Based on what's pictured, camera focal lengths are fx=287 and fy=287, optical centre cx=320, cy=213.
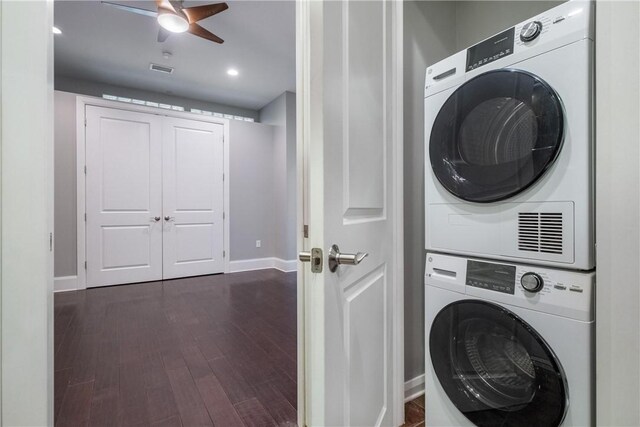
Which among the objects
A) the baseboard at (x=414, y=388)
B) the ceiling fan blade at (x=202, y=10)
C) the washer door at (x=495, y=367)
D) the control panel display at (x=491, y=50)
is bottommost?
the baseboard at (x=414, y=388)

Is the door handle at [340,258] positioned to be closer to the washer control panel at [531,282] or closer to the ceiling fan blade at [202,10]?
the washer control panel at [531,282]

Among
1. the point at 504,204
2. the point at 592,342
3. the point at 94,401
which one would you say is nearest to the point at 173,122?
the point at 94,401

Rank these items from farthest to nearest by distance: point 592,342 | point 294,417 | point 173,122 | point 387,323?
point 173,122
point 294,417
point 387,323
point 592,342

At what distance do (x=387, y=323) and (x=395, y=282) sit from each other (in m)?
0.19

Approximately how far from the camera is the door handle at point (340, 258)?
2.40ft

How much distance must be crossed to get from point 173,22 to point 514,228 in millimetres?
2861

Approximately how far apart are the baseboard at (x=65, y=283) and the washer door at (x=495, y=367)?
4.29 m

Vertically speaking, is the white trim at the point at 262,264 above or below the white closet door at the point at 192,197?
below

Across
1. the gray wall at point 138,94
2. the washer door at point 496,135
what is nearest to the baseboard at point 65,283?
the gray wall at point 138,94

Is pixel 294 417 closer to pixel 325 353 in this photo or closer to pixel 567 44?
pixel 325 353

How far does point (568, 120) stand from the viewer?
0.90 meters

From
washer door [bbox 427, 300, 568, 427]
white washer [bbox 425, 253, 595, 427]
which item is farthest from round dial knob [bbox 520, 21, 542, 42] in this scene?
washer door [bbox 427, 300, 568, 427]

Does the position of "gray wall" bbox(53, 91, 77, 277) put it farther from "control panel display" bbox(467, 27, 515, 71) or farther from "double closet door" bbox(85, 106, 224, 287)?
"control panel display" bbox(467, 27, 515, 71)

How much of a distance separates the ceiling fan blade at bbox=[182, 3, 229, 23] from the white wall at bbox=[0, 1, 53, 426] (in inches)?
78.9
